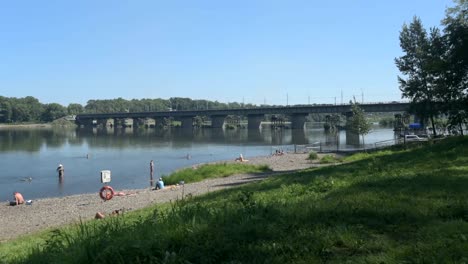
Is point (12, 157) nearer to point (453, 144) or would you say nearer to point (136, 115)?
→ point (453, 144)

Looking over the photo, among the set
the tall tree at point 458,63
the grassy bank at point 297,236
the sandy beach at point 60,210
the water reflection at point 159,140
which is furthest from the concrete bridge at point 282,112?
the grassy bank at point 297,236

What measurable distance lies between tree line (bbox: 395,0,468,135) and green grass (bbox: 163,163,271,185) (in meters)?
15.2

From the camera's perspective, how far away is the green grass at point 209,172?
111 ft

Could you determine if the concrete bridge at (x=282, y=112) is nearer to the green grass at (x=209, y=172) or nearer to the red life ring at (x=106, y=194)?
the green grass at (x=209, y=172)

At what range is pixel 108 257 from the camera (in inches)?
227

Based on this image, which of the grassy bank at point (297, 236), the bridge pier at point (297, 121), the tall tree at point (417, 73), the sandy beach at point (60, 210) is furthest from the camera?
the bridge pier at point (297, 121)

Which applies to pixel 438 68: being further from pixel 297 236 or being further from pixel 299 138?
pixel 299 138

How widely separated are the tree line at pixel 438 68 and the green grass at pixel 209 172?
15.2m

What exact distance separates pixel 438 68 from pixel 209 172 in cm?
1788

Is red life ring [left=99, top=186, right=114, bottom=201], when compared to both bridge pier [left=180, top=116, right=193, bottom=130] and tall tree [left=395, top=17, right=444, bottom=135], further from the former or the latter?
bridge pier [left=180, top=116, right=193, bottom=130]

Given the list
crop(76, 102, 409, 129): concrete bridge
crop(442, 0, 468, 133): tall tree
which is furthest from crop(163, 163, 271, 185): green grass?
crop(76, 102, 409, 129): concrete bridge

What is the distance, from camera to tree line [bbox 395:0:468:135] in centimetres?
2588

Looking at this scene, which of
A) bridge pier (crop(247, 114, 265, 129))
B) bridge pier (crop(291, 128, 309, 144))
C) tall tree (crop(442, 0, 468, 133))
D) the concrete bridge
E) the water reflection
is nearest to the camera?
tall tree (crop(442, 0, 468, 133))

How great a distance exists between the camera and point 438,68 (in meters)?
25.5
